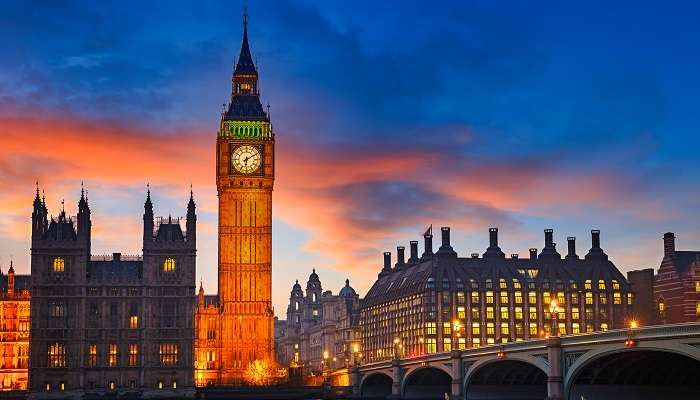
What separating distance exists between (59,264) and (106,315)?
10754mm

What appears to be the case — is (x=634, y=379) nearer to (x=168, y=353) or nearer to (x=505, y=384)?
(x=505, y=384)

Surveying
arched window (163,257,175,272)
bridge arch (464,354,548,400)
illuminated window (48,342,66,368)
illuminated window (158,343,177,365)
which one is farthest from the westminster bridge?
illuminated window (48,342,66,368)

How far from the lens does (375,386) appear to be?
191125mm

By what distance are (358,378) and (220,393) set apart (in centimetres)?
2284

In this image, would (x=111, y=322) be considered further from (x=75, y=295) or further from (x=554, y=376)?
(x=554, y=376)

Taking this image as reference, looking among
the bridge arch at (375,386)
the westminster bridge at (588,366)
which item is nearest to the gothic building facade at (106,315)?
the bridge arch at (375,386)

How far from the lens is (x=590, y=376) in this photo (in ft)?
336

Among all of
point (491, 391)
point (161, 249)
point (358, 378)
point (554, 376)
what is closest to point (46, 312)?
point (161, 249)

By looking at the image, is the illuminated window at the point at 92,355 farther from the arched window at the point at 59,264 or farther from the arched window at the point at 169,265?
the arched window at the point at 169,265

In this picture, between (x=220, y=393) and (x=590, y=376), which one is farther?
(x=220, y=393)

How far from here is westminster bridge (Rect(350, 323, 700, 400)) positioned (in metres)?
83.9

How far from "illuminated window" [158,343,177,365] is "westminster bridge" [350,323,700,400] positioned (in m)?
50.4

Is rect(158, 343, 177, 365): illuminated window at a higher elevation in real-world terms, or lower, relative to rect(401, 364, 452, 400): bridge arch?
higher

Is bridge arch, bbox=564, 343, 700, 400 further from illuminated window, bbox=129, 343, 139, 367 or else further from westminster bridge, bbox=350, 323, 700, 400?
illuminated window, bbox=129, 343, 139, 367
